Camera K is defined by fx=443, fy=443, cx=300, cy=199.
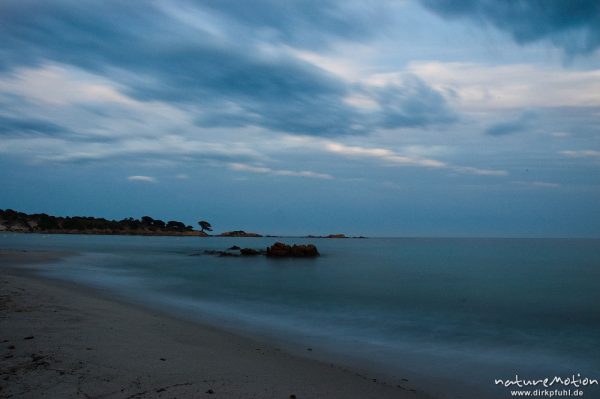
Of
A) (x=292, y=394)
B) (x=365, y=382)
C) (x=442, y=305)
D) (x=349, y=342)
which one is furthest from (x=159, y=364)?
(x=442, y=305)

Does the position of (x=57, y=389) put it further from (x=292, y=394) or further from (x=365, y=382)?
(x=365, y=382)

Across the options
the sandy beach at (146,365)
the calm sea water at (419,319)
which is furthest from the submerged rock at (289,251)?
the sandy beach at (146,365)

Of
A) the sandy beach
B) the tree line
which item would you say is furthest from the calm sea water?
the tree line

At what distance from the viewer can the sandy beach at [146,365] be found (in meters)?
5.29

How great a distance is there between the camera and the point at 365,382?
6789mm

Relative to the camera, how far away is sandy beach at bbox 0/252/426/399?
5.29 metres

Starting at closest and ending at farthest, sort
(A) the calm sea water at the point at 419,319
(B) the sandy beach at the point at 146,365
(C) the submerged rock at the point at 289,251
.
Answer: (B) the sandy beach at the point at 146,365, (A) the calm sea water at the point at 419,319, (C) the submerged rock at the point at 289,251

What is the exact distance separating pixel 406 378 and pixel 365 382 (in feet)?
3.65

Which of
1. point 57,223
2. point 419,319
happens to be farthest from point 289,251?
point 57,223

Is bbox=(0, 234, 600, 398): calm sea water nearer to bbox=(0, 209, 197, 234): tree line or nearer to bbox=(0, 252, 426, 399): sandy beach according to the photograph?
bbox=(0, 252, 426, 399): sandy beach

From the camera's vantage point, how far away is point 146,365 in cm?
623

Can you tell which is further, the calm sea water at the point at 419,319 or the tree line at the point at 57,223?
the tree line at the point at 57,223

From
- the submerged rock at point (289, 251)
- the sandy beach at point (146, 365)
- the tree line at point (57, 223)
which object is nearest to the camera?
Answer: the sandy beach at point (146, 365)

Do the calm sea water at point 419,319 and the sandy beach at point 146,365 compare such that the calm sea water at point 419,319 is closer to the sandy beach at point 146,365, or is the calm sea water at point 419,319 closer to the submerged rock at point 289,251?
the sandy beach at point 146,365
